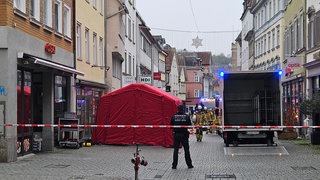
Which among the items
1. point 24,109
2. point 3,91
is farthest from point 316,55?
point 3,91

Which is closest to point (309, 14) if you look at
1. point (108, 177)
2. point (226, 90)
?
point (226, 90)

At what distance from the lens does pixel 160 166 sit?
15398mm

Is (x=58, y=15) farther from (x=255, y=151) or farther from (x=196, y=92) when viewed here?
(x=196, y=92)

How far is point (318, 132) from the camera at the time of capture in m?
21.6

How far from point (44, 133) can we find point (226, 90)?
24.3ft

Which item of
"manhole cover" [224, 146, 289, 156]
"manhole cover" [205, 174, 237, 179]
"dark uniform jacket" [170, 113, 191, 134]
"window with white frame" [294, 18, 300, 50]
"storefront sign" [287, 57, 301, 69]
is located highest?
"window with white frame" [294, 18, 300, 50]

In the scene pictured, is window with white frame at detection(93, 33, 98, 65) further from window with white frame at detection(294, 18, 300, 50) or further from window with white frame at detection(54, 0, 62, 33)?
window with white frame at detection(294, 18, 300, 50)

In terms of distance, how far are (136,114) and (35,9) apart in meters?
6.77

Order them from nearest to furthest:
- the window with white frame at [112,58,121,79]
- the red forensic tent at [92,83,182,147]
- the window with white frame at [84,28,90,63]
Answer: the red forensic tent at [92,83,182,147]
the window with white frame at [84,28,90,63]
the window with white frame at [112,58,121,79]

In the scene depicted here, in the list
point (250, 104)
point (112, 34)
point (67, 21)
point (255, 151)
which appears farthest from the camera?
point (112, 34)

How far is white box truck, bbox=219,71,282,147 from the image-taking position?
67.3ft

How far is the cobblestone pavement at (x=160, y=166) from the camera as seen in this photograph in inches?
509

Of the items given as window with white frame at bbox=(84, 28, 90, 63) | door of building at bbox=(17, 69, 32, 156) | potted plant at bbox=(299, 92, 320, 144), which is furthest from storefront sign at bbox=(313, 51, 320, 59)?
door of building at bbox=(17, 69, 32, 156)

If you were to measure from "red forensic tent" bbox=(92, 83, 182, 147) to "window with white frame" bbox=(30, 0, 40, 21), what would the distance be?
6.05 m
